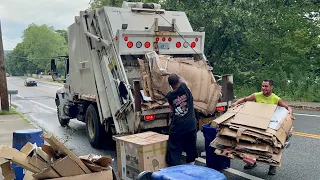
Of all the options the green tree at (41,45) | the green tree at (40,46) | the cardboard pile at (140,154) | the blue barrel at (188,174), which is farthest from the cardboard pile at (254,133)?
the green tree at (41,45)

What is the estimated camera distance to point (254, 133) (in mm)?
4527

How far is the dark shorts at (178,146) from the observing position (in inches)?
194

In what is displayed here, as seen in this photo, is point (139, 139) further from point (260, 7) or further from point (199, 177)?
point (260, 7)

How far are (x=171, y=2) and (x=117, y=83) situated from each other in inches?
422

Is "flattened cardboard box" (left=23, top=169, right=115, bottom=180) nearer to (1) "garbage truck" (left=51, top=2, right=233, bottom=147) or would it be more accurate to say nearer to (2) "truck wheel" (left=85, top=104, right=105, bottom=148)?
(1) "garbage truck" (left=51, top=2, right=233, bottom=147)

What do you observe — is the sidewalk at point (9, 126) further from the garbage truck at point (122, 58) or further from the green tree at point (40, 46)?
the green tree at point (40, 46)

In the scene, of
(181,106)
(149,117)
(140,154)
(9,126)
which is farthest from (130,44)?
(9,126)

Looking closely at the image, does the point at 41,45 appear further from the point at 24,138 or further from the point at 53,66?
the point at 24,138

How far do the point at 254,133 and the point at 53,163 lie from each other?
8.33ft

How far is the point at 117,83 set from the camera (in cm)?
673

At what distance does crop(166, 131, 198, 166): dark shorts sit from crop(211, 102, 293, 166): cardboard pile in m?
0.35

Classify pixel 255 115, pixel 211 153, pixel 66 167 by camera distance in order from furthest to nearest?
1. pixel 211 153
2. pixel 255 115
3. pixel 66 167

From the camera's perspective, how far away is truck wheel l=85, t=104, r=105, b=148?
24.4 ft

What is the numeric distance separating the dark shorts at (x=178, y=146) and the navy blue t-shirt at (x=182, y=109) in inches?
4.0
